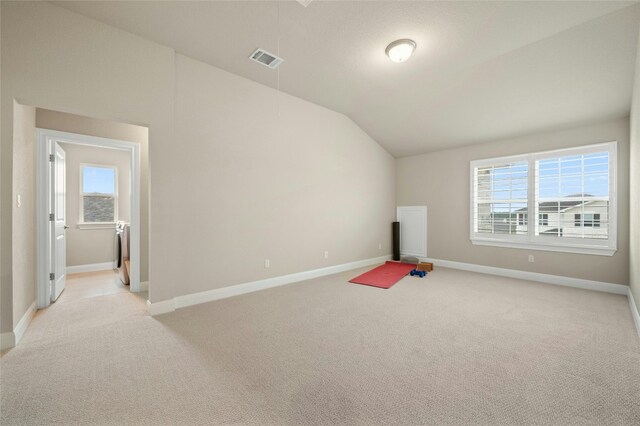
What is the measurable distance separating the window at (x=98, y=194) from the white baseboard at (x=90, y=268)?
888mm

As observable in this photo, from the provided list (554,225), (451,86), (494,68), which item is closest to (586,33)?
(494,68)

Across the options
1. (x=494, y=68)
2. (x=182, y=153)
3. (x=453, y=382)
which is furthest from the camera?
(x=494, y=68)

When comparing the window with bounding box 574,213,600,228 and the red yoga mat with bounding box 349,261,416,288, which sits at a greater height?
the window with bounding box 574,213,600,228

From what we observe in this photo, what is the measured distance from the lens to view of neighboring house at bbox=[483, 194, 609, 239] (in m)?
3.87

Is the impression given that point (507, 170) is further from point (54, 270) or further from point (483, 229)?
point (54, 270)

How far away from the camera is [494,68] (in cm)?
338

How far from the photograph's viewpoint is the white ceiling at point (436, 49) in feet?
8.14

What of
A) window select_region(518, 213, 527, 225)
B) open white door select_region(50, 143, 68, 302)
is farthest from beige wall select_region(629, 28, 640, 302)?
open white door select_region(50, 143, 68, 302)

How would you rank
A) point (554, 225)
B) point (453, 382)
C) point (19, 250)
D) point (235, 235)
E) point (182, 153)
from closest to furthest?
point (453, 382), point (19, 250), point (182, 153), point (235, 235), point (554, 225)

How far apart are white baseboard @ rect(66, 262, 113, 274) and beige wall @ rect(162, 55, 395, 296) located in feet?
11.3

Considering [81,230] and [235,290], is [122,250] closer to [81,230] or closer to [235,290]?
[81,230]

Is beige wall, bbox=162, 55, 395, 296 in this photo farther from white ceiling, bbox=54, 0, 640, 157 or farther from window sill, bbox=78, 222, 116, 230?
window sill, bbox=78, 222, 116, 230

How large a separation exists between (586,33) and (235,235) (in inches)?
183

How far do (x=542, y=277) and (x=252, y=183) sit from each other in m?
4.99
